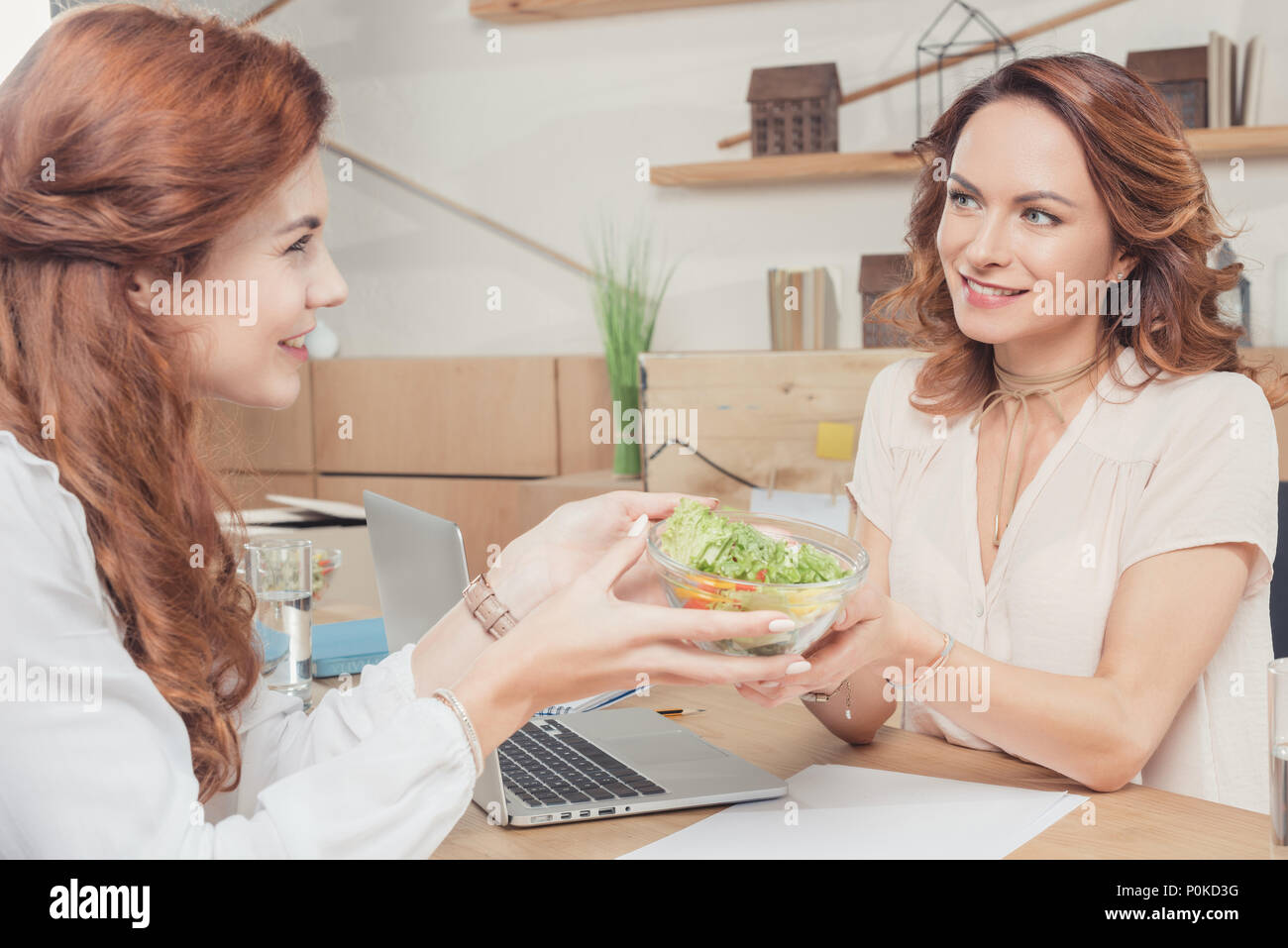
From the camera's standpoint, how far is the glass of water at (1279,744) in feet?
3.03

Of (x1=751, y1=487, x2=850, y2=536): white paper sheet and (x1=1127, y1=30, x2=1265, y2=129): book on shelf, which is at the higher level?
(x1=1127, y1=30, x2=1265, y2=129): book on shelf

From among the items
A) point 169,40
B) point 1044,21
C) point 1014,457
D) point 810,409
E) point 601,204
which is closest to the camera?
point 169,40

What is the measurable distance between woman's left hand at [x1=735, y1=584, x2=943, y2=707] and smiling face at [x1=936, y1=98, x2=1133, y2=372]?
→ 0.58 meters

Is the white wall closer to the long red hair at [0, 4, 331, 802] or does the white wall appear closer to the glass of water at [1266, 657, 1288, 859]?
the glass of water at [1266, 657, 1288, 859]

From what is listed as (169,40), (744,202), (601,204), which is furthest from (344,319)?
(169,40)

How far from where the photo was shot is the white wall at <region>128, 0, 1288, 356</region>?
332 cm

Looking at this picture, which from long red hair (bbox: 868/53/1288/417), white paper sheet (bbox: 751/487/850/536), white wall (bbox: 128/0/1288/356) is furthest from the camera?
white wall (bbox: 128/0/1288/356)

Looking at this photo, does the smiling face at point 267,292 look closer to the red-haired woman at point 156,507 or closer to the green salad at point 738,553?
the red-haired woman at point 156,507

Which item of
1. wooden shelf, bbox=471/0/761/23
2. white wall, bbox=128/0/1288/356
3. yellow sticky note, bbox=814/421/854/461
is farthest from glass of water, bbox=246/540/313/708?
wooden shelf, bbox=471/0/761/23

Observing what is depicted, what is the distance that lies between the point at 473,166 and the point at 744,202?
1.02 m

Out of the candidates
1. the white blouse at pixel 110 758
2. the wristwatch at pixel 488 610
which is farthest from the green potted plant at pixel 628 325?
the white blouse at pixel 110 758

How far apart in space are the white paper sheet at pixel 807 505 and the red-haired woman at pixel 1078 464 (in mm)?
1133
